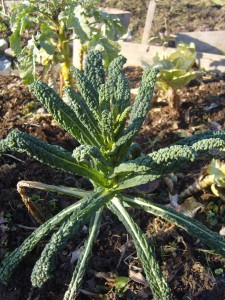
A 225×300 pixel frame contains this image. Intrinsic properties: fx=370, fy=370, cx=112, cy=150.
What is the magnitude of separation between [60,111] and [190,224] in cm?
89

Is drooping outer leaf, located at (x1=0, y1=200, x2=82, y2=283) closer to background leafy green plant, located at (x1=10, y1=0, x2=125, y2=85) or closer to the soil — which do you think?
the soil

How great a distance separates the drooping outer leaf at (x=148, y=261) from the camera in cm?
175

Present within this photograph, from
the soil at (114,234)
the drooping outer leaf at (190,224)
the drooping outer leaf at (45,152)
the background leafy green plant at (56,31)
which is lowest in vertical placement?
the soil at (114,234)

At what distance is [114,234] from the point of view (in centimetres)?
234

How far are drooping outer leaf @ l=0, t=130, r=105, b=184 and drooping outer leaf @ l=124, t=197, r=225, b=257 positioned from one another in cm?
26

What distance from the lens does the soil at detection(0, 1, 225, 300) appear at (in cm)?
209

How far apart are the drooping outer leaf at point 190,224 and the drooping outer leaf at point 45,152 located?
0.84 ft

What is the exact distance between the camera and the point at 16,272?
213 cm

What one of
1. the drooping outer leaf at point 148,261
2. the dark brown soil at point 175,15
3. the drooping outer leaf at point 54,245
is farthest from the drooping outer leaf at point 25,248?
the dark brown soil at point 175,15

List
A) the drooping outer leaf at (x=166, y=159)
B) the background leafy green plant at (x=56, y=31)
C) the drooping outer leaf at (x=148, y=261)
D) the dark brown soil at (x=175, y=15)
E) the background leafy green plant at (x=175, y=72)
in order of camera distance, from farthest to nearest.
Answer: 1. the dark brown soil at (x=175, y=15)
2. the background leafy green plant at (x=175, y=72)
3. the background leafy green plant at (x=56, y=31)
4. the drooping outer leaf at (x=148, y=261)
5. the drooping outer leaf at (x=166, y=159)

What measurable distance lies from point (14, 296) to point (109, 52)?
1972 mm

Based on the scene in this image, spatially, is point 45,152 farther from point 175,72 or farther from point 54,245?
point 175,72

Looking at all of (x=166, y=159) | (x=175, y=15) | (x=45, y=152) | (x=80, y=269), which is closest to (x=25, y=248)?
(x=80, y=269)

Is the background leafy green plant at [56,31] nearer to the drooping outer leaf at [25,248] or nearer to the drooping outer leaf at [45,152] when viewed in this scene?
the drooping outer leaf at [45,152]
